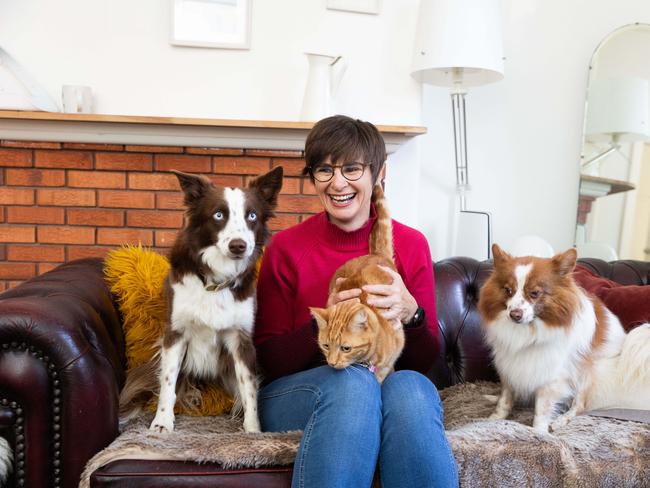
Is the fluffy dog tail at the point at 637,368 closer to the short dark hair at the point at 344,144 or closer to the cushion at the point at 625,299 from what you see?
the cushion at the point at 625,299

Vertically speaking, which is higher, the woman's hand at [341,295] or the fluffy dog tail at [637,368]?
the woman's hand at [341,295]

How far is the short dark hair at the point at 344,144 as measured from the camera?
5.76 ft

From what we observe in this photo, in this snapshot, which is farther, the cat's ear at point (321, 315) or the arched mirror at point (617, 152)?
the arched mirror at point (617, 152)

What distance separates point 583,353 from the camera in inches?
73.9

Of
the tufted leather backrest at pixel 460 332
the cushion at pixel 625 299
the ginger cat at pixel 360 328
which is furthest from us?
the tufted leather backrest at pixel 460 332

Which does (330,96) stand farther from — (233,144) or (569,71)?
(569,71)

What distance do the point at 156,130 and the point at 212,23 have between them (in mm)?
554

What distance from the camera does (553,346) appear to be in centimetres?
184

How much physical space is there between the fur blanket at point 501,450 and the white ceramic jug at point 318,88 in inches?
55.9

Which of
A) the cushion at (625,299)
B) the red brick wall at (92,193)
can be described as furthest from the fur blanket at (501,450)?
the red brick wall at (92,193)

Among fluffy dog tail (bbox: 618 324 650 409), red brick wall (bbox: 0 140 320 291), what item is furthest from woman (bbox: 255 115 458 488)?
red brick wall (bbox: 0 140 320 291)

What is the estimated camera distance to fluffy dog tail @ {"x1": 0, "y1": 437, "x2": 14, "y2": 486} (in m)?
1.40

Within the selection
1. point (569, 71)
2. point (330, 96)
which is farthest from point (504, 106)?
point (330, 96)

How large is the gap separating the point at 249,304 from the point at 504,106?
2.06 m
